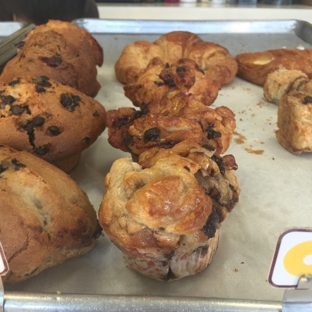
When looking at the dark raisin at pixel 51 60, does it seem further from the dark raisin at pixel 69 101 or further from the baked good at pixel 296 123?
the baked good at pixel 296 123

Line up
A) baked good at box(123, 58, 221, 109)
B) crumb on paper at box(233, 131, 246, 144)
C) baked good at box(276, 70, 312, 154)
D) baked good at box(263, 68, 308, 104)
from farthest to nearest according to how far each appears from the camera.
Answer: baked good at box(263, 68, 308, 104), crumb on paper at box(233, 131, 246, 144), baked good at box(276, 70, 312, 154), baked good at box(123, 58, 221, 109)

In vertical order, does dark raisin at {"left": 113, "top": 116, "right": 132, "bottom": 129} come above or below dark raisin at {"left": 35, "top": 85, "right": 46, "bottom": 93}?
below

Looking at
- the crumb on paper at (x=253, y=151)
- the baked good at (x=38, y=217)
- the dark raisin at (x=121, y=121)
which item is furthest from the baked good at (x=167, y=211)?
the crumb on paper at (x=253, y=151)

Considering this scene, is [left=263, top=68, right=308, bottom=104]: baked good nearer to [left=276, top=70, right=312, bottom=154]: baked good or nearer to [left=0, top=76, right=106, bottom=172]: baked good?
[left=276, top=70, right=312, bottom=154]: baked good

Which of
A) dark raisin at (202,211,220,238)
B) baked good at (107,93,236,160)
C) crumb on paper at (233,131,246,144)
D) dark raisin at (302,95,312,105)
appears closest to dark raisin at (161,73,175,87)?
baked good at (107,93,236,160)

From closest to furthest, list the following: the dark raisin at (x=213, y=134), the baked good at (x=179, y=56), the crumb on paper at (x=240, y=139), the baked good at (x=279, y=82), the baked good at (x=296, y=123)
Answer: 1. the dark raisin at (x=213, y=134)
2. the baked good at (x=296, y=123)
3. the crumb on paper at (x=240, y=139)
4. the baked good at (x=279, y=82)
5. the baked good at (x=179, y=56)

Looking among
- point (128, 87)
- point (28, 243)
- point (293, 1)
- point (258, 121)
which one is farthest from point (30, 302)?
point (293, 1)
